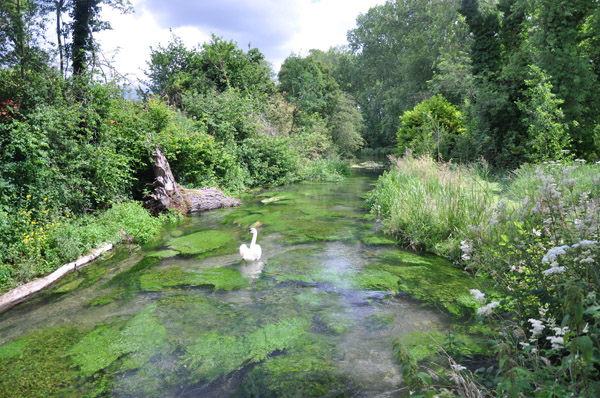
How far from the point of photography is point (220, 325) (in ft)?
13.4

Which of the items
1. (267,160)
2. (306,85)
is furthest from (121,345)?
(306,85)

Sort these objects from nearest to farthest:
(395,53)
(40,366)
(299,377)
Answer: (299,377) < (40,366) < (395,53)

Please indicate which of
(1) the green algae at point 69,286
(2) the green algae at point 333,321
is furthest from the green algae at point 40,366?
(2) the green algae at point 333,321

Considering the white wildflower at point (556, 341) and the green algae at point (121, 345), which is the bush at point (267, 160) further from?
the white wildflower at point (556, 341)

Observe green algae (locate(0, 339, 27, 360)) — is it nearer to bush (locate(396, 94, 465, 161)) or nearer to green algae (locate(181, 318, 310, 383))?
green algae (locate(181, 318, 310, 383))

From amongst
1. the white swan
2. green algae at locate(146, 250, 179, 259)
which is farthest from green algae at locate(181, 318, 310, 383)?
green algae at locate(146, 250, 179, 259)

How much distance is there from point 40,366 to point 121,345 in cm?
69

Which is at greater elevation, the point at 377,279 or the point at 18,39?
the point at 18,39

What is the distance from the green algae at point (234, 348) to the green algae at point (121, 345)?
43 centimetres

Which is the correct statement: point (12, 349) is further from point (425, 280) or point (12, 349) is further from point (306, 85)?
point (306, 85)

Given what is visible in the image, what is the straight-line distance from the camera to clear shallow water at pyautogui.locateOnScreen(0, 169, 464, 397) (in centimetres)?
310

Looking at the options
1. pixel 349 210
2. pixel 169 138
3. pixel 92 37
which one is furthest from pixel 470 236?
pixel 92 37

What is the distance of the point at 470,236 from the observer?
5.30 meters

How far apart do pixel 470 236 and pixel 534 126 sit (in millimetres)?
7299
